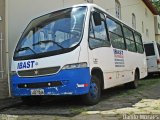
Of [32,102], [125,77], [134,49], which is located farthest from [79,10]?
[134,49]

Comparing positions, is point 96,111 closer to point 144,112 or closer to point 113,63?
point 144,112

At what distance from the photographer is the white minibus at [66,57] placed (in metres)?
8.13

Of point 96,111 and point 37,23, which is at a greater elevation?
point 37,23

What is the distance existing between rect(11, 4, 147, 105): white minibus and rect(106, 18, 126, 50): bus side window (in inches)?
12.9

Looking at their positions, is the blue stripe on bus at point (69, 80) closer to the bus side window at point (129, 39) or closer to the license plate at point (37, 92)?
the license plate at point (37, 92)

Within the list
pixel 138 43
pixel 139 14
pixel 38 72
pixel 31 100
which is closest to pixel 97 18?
pixel 38 72

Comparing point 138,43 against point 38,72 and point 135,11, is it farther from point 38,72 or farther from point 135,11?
point 135,11

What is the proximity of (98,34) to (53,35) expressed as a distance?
50.3 inches

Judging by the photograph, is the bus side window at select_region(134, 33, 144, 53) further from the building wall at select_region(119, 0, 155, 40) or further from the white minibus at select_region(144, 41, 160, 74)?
the building wall at select_region(119, 0, 155, 40)

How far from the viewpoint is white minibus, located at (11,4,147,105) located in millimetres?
8133

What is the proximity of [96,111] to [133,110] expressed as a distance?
81cm

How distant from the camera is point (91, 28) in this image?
8.92 metres

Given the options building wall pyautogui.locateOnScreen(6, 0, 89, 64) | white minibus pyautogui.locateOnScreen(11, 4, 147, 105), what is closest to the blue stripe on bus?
white minibus pyautogui.locateOnScreen(11, 4, 147, 105)

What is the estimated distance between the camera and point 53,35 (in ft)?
28.7
